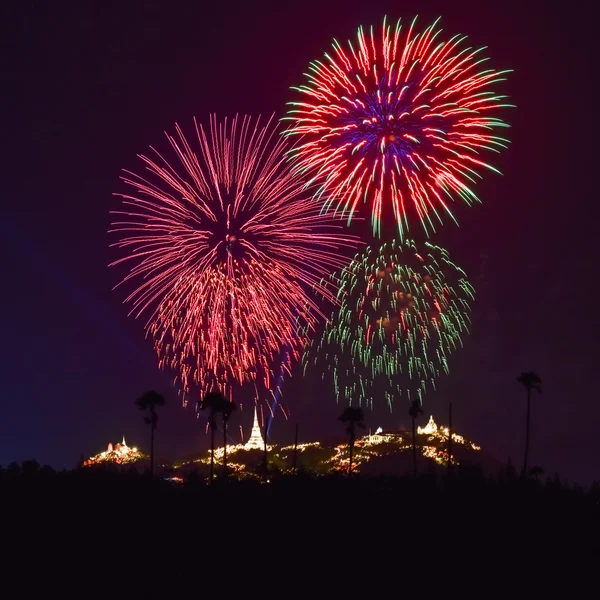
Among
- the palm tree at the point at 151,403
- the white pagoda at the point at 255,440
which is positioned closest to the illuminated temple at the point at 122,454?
the white pagoda at the point at 255,440

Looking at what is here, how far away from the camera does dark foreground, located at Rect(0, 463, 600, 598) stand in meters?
29.4

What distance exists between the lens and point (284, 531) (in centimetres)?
3206

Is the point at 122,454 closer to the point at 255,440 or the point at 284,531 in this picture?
the point at 255,440

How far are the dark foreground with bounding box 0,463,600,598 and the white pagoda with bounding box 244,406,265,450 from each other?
113 metres

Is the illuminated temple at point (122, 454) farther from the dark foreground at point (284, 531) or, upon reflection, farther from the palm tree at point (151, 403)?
the dark foreground at point (284, 531)

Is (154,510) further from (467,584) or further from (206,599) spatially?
(467,584)

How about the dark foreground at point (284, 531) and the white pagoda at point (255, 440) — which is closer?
the dark foreground at point (284, 531)

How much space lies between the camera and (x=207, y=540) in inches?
1233

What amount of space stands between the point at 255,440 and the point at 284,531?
407 feet

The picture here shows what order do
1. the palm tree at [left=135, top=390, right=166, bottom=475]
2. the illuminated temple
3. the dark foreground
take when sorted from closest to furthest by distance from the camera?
1. the dark foreground
2. the palm tree at [left=135, top=390, right=166, bottom=475]
3. the illuminated temple

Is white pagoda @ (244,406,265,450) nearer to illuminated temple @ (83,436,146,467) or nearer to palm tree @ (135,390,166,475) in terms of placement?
illuminated temple @ (83,436,146,467)

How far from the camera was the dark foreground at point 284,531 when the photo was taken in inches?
1158

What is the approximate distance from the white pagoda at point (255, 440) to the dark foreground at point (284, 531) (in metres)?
113

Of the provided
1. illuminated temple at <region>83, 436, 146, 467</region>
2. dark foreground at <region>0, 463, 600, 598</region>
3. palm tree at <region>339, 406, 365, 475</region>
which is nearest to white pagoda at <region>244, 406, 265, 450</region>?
illuminated temple at <region>83, 436, 146, 467</region>
